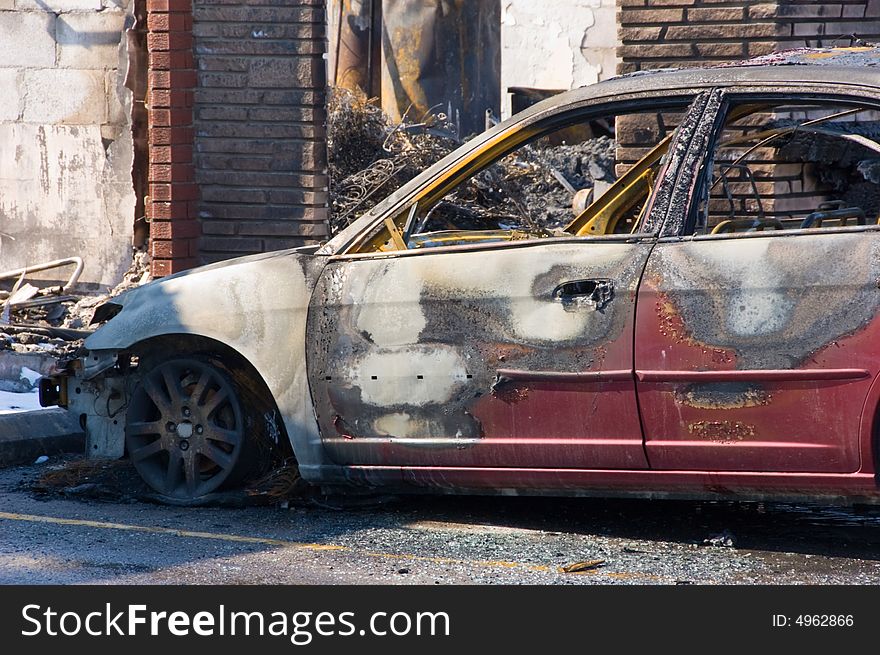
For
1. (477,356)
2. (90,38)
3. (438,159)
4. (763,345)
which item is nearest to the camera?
(763,345)

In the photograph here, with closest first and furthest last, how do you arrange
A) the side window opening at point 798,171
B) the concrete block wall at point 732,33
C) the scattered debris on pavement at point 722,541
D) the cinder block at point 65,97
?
1. the scattered debris on pavement at point 722,541
2. the side window opening at point 798,171
3. the concrete block wall at point 732,33
4. the cinder block at point 65,97

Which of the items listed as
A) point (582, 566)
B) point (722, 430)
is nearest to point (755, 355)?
point (722, 430)

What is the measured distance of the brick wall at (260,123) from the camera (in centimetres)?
873

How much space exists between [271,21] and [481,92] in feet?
41.1

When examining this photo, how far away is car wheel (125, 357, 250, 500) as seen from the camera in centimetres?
545

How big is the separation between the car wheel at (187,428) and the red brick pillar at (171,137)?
3.48 meters

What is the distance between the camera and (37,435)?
6.80 m

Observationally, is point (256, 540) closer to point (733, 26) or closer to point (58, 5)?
point (733, 26)

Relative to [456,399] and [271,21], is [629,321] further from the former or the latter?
[271,21]

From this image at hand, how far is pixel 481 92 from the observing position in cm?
2100

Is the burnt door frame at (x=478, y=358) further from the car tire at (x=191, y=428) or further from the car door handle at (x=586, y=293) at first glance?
the car tire at (x=191, y=428)

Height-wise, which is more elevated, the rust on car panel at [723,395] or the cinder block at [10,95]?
the cinder block at [10,95]

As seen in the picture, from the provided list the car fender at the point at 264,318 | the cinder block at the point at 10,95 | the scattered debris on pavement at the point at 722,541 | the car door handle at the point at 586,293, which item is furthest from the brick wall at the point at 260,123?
the scattered debris on pavement at the point at 722,541

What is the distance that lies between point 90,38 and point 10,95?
758mm
